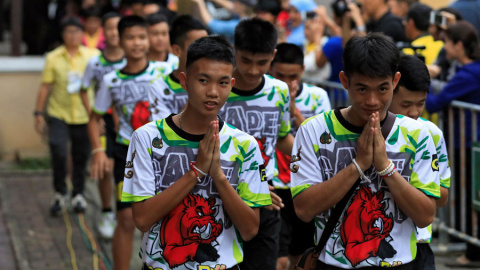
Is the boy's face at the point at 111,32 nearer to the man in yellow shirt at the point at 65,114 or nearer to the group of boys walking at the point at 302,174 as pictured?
the man in yellow shirt at the point at 65,114

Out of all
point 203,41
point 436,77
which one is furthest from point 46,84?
point 203,41

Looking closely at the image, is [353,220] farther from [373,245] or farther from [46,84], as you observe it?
[46,84]

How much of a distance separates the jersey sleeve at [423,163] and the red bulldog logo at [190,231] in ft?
3.14

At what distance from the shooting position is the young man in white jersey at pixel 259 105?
5.43m

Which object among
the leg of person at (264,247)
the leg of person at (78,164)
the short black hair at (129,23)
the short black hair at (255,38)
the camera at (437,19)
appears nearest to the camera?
the leg of person at (264,247)

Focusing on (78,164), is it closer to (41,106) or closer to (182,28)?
(41,106)

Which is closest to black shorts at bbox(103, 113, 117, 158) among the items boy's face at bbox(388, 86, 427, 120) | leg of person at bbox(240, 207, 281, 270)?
leg of person at bbox(240, 207, 281, 270)

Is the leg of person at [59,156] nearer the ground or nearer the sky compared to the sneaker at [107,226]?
nearer the sky

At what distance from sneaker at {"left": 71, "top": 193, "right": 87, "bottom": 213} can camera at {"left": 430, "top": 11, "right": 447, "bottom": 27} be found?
4702 millimetres

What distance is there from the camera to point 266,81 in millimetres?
5617

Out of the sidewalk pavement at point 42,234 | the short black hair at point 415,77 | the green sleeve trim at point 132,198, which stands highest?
the short black hair at point 415,77

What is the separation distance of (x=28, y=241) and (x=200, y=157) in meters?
5.70

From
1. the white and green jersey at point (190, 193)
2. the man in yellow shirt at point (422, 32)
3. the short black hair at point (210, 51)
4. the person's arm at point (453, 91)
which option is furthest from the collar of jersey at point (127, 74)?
the white and green jersey at point (190, 193)

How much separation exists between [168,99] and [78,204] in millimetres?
4699
